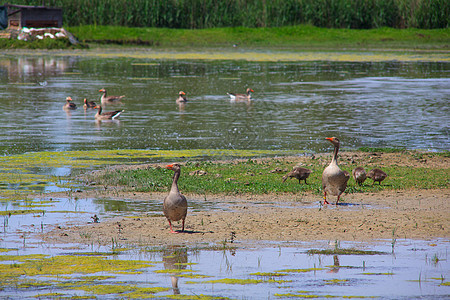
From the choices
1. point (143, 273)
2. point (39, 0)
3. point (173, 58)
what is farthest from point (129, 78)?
point (39, 0)

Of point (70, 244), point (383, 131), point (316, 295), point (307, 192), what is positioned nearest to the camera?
point (316, 295)

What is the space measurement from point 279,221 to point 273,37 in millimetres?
59024

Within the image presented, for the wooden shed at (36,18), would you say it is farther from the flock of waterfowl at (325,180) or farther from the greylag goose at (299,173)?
the flock of waterfowl at (325,180)

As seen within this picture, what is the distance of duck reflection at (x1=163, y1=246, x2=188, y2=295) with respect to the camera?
9.12 m

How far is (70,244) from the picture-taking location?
10.3 metres

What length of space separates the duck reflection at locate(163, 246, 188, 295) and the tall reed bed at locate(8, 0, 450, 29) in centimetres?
6429

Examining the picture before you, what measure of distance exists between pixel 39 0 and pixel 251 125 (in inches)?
2215

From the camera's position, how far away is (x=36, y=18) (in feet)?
214

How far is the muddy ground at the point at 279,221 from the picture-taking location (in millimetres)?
10711

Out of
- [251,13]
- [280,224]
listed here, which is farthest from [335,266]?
[251,13]

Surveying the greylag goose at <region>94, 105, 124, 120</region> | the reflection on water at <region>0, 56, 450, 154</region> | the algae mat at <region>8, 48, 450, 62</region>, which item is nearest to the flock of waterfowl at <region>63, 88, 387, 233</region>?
the reflection on water at <region>0, 56, 450, 154</region>

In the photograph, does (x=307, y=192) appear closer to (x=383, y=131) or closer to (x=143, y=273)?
(x=143, y=273)

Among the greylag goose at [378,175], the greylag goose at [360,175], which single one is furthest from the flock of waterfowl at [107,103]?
the greylag goose at [378,175]

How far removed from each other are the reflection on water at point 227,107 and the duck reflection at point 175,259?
9.83 metres
